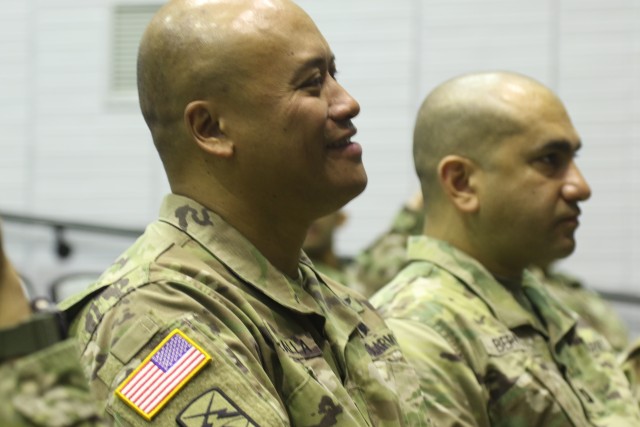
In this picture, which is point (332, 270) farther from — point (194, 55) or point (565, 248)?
point (194, 55)

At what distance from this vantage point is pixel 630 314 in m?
5.71

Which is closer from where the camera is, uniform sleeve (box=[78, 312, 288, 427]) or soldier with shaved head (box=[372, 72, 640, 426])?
uniform sleeve (box=[78, 312, 288, 427])

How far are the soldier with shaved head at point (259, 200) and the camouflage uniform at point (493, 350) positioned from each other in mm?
358

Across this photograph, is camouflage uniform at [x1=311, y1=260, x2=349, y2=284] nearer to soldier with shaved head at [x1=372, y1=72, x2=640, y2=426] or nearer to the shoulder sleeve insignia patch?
soldier with shaved head at [x1=372, y1=72, x2=640, y2=426]

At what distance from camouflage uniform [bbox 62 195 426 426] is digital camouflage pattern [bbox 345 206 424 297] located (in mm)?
2659

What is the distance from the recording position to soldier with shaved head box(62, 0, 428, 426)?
5.84 ft

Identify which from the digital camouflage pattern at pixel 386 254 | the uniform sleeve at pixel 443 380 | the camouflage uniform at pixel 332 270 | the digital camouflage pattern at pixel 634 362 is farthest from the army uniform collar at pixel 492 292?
the camouflage uniform at pixel 332 270

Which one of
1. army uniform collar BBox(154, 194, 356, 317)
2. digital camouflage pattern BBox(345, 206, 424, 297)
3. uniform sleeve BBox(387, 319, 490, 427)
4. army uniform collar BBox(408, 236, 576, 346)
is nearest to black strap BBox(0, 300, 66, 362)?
Answer: army uniform collar BBox(154, 194, 356, 317)

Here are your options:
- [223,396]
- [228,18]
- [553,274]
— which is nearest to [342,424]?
[223,396]

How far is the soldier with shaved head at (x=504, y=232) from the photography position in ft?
8.63

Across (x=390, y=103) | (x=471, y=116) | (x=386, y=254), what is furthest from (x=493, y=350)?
(x=390, y=103)

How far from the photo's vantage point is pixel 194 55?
1926 mm

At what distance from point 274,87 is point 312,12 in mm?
3846

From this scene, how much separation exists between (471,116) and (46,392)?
A: 6.37 ft
